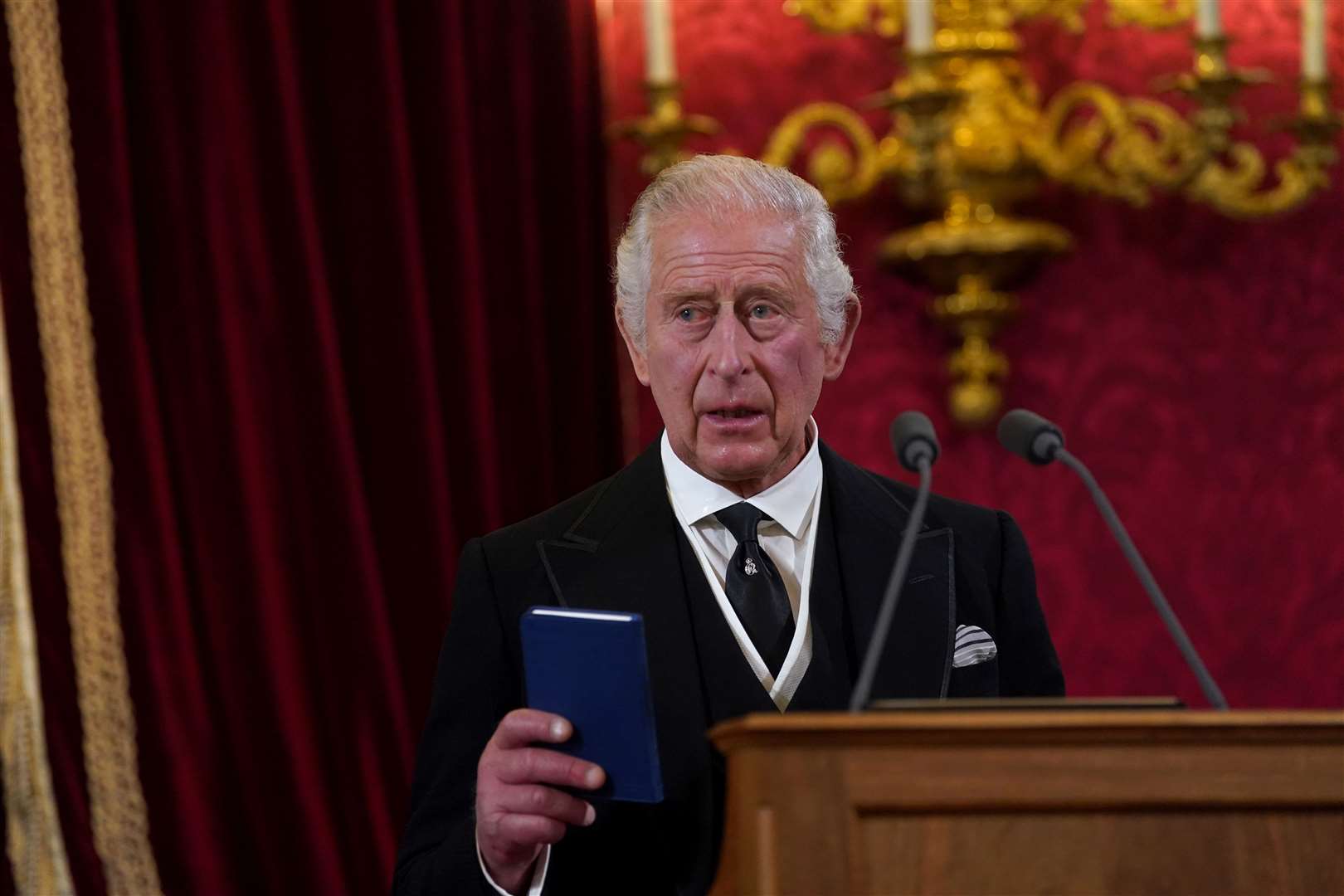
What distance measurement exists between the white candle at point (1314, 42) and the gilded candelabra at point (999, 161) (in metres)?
0.02

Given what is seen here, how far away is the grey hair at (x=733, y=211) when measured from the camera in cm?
193

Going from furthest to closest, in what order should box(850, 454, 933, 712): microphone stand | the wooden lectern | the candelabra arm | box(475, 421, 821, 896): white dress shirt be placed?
the candelabra arm < box(475, 421, 821, 896): white dress shirt < box(850, 454, 933, 712): microphone stand < the wooden lectern

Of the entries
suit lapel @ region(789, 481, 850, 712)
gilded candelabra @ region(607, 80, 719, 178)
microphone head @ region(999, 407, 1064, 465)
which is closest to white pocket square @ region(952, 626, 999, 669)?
suit lapel @ region(789, 481, 850, 712)

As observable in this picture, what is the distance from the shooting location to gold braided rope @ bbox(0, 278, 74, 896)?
2.50 m

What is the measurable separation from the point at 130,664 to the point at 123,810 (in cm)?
23

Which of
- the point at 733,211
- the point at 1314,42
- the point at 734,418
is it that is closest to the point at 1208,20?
the point at 1314,42

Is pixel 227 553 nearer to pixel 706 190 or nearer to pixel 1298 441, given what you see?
pixel 706 190

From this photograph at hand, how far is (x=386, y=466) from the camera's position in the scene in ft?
10.1

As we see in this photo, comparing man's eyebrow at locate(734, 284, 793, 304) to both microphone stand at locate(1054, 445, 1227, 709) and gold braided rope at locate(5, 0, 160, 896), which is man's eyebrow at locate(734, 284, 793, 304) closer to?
microphone stand at locate(1054, 445, 1227, 709)

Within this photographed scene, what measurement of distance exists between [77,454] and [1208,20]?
208cm

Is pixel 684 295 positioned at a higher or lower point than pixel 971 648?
higher

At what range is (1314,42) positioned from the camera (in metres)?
3.14

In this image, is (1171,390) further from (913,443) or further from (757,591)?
(913,443)

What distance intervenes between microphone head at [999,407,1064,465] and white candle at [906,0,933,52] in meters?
1.39
